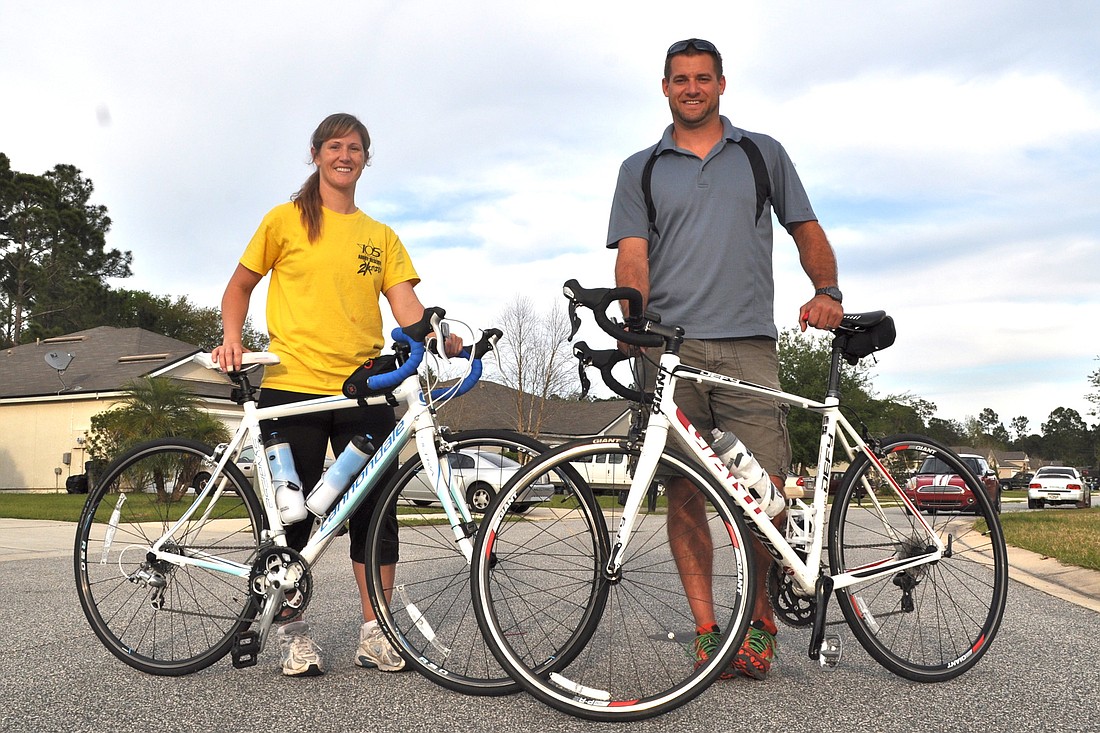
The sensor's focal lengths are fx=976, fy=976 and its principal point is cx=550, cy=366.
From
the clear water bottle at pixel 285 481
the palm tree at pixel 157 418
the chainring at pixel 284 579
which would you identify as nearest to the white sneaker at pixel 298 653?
the chainring at pixel 284 579

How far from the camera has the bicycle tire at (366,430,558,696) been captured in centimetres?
342

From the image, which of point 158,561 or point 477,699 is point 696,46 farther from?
point 158,561

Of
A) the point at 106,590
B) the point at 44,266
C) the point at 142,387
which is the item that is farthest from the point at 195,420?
the point at 44,266

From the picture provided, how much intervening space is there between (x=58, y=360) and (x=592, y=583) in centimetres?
3518

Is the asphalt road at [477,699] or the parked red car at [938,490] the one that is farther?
the parked red car at [938,490]

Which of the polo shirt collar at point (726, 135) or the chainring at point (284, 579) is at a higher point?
the polo shirt collar at point (726, 135)

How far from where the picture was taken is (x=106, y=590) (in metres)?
3.79

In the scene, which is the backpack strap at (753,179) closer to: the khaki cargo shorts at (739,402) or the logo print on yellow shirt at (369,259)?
the khaki cargo shorts at (739,402)

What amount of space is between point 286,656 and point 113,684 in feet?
1.98

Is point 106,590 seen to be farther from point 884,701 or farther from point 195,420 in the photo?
point 195,420

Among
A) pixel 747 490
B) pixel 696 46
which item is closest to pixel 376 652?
pixel 747 490

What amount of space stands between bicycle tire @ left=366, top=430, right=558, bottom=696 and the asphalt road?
9cm

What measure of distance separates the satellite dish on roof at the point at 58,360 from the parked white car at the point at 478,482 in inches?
1325

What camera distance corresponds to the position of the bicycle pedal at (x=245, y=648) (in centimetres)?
349
